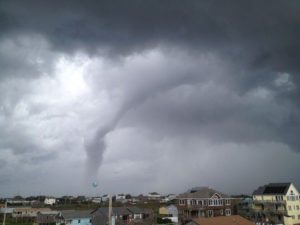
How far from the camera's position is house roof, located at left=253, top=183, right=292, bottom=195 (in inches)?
3182

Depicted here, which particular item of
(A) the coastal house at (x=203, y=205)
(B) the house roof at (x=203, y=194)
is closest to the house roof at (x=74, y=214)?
(A) the coastal house at (x=203, y=205)

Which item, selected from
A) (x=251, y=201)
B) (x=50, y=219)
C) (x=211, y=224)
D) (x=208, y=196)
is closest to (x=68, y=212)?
(x=50, y=219)

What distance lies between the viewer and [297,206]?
3132 inches

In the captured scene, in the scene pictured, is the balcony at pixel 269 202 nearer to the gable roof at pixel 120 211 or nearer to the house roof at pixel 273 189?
the house roof at pixel 273 189

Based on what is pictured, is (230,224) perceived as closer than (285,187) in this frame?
Yes

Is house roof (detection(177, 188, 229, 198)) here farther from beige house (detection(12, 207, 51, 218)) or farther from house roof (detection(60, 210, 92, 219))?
beige house (detection(12, 207, 51, 218))

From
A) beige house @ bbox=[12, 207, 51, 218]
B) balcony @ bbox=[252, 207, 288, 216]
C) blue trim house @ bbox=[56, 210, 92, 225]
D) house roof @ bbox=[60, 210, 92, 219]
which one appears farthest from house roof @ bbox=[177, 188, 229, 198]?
beige house @ bbox=[12, 207, 51, 218]

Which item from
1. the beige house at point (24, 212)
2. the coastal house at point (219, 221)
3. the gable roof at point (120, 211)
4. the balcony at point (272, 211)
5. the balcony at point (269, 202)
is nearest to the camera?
the coastal house at point (219, 221)

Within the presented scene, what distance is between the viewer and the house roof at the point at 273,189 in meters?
80.8

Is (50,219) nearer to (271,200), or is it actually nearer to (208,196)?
(208,196)

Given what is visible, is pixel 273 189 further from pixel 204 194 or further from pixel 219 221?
pixel 219 221

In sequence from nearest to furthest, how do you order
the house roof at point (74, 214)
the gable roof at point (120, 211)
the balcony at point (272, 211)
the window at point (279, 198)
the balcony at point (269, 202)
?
the balcony at point (272, 211), the balcony at point (269, 202), the window at point (279, 198), the house roof at point (74, 214), the gable roof at point (120, 211)

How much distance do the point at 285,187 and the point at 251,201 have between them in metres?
14.0

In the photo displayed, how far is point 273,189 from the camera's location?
8438 cm
